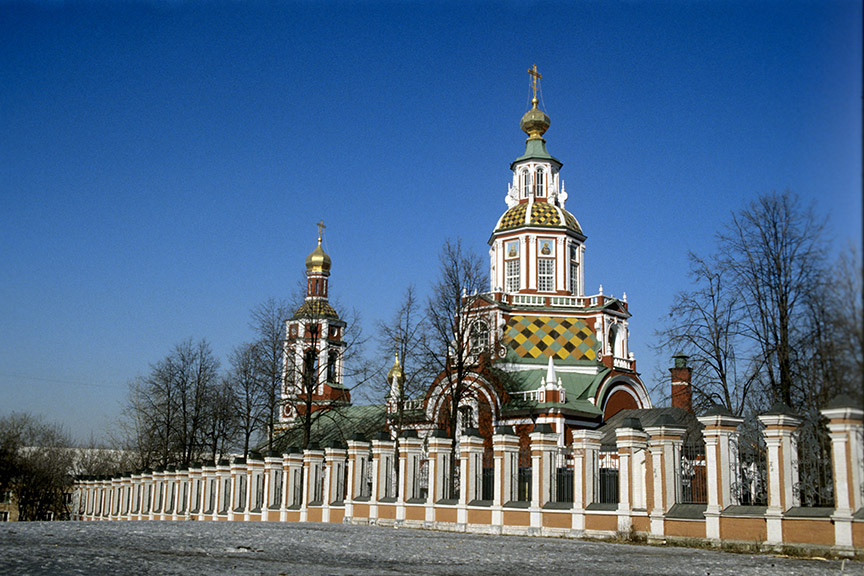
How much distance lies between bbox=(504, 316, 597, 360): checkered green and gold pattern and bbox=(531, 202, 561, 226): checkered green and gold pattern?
4.92 m

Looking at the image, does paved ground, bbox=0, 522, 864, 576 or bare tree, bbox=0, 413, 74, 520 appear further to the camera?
bare tree, bbox=0, 413, 74, 520

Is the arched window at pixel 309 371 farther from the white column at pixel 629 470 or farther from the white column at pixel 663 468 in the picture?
the white column at pixel 663 468

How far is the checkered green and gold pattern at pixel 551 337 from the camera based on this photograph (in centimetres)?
4038

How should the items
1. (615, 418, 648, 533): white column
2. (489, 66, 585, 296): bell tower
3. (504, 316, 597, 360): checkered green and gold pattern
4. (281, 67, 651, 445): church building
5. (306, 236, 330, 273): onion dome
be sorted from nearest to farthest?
(615, 418, 648, 533): white column < (281, 67, 651, 445): church building < (504, 316, 597, 360): checkered green and gold pattern < (489, 66, 585, 296): bell tower < (306, 236, 330, 273): onion dome

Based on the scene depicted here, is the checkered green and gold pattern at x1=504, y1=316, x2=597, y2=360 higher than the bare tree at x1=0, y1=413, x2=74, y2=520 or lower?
higher

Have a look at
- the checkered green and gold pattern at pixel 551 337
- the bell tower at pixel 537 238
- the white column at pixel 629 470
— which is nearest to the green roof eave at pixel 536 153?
the bell tower at pixel 537 238

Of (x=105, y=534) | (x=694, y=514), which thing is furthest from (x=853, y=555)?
(x=105, y=534)

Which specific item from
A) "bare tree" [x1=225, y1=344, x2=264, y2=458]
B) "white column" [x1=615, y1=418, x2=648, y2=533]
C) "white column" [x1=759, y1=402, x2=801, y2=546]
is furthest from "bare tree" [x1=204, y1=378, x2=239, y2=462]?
"white column" [x1=759, y1=402, x2=801, y2=546]

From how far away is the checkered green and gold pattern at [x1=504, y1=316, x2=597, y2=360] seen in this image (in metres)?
40.4

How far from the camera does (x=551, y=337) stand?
40.9 m

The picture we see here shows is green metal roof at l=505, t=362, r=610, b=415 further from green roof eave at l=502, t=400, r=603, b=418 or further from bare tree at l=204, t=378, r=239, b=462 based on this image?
bare tree at l=204, t=378, r=239, b=462

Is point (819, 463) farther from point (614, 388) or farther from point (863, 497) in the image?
point (614, 388)

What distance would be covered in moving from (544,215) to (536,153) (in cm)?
411

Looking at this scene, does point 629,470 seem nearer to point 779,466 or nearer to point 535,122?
point 779,466
